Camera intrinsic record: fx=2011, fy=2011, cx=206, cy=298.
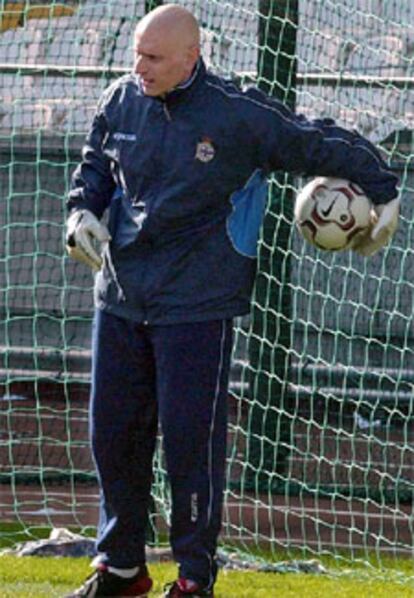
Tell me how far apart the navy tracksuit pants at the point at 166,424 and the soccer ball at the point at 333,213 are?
469 millimetres

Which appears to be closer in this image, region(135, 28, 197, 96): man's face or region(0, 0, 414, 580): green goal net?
region(135, 28, 197, 96): man's face

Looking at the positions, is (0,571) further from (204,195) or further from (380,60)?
(380,60)

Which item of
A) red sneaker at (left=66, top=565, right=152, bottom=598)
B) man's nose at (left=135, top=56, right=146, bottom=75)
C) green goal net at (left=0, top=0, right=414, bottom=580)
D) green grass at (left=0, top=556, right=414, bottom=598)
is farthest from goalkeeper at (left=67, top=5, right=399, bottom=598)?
green goal net at (left=0, top=0, right=414, bottom=580)

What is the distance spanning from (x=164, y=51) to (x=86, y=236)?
68 centimetres

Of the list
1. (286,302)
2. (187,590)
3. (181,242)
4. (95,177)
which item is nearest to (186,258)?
(181,242)

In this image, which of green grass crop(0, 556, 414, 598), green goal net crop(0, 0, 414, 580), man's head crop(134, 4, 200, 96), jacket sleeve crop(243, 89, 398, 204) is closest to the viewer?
man's head crop(134, 4, 200, 96)

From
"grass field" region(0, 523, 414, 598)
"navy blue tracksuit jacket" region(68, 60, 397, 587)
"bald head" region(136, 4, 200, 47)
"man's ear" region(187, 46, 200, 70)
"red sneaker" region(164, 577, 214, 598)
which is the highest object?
"bald head" region(136, 4, 200, 47)

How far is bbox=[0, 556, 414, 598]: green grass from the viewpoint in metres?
7.65

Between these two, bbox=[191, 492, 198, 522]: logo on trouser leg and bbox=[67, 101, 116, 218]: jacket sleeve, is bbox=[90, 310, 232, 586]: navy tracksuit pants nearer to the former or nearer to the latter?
bbox=[191, 492, 198, 522]: logo on trouser leg

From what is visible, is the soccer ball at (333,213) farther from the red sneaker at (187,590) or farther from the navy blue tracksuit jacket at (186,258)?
the red sneaker at (187,590)

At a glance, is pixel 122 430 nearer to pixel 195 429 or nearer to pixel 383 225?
pixel 195 429

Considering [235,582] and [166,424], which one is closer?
[166,424]

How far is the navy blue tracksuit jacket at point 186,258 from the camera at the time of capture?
6.61 metres

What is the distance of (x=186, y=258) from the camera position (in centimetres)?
664
